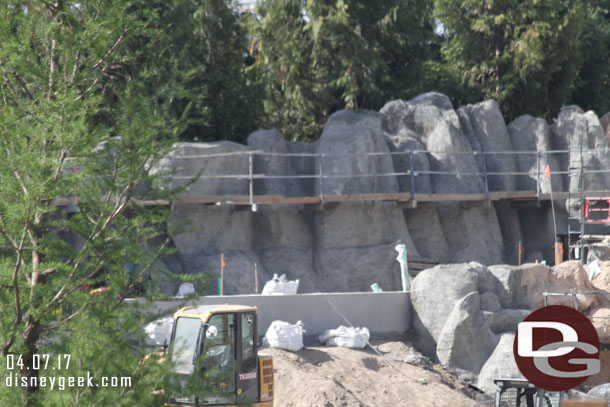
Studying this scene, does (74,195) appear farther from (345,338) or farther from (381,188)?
(381,188)

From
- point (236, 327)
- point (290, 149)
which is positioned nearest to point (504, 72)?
point (290, 149)

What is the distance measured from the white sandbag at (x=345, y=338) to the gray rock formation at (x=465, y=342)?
183cm

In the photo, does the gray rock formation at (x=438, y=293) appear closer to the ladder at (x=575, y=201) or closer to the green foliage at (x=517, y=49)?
the ladder at (x=575, y=201)

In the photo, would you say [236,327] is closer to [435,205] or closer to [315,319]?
[315,319]

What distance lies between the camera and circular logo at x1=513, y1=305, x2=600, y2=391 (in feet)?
13.1

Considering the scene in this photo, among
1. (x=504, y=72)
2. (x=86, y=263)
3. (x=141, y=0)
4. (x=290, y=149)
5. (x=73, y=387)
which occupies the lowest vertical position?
(x=73, y=387)

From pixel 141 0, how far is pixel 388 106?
19840 millimetres

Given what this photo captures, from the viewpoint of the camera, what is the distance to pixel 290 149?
25547mm

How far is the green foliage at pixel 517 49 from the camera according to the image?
28906mm

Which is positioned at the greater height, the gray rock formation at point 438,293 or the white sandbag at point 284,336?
the gray rock formation at point 438,293

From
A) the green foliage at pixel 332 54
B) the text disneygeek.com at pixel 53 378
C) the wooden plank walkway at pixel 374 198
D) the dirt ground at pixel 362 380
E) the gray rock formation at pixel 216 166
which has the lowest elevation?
the dirt ground at pixel 362 380

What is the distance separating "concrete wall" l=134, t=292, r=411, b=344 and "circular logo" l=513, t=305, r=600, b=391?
13.8m
